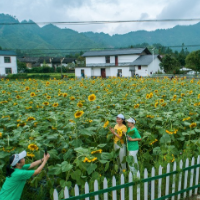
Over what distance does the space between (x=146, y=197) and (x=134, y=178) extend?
361 millimetres

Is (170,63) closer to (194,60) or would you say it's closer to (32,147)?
(194,60)

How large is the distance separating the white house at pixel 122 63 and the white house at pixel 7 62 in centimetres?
1167

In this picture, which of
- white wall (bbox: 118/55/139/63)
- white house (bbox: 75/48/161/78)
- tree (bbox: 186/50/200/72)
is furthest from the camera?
white wall (bbox: 118/55/139/63)

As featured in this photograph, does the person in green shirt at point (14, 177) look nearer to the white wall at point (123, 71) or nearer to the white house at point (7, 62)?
the white wall at point (123, 71)

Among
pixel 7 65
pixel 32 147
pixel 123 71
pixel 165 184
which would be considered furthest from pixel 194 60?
pixel 32 147

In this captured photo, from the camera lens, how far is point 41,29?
168375 mm

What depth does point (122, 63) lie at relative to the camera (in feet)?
132

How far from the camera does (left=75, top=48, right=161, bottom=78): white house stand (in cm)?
3756

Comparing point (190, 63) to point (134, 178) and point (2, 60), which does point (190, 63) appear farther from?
point (134, 178)

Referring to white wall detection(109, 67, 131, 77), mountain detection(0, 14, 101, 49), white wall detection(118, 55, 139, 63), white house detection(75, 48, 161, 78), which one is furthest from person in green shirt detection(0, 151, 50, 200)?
mountain detection(0, 14, 101, 49)

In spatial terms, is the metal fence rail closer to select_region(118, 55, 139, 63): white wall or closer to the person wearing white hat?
the person wearing white hat

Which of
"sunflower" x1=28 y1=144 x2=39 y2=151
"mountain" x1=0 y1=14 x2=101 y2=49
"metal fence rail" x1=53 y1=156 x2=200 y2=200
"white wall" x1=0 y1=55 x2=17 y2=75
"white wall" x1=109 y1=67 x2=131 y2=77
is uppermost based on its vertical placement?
"mountain" x1=0 y1=14 x2=101 y2=49

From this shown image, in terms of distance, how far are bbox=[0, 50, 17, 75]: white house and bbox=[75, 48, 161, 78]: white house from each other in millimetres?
11673

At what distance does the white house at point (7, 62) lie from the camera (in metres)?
41.8
